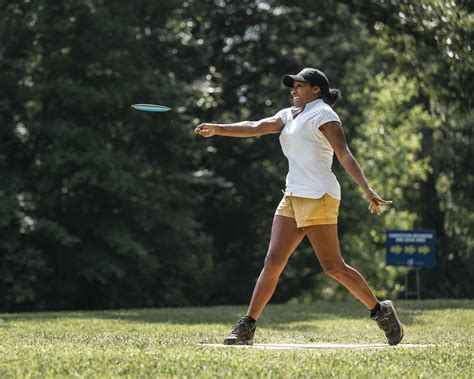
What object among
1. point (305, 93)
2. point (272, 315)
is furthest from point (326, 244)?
point (272, 315)

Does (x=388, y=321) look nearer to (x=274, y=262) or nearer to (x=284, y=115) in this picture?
(x=274, y=262)

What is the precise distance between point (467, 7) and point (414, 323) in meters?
6.85

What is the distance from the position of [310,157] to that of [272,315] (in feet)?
25.3

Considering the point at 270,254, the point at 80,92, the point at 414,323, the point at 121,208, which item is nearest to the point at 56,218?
the point at 121,208

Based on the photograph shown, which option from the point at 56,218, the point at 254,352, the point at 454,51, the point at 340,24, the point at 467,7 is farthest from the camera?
the point at 340,24

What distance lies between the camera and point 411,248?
2345 cm

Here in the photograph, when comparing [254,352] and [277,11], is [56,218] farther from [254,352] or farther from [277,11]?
[254,352]

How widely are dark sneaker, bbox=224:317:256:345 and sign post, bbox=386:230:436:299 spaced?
14.9 metres

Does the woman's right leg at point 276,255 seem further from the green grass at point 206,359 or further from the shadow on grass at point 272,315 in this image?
the shadow on grass at point 272,315

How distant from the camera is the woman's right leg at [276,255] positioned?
8633 millimetres

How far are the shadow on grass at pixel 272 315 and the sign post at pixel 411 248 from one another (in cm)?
491

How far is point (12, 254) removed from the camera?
25.9 metres

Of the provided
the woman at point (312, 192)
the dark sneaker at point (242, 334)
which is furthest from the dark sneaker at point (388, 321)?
the dark sneaker at point (242, 334)

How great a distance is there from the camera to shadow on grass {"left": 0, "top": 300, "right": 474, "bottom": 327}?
14599 millimetres
